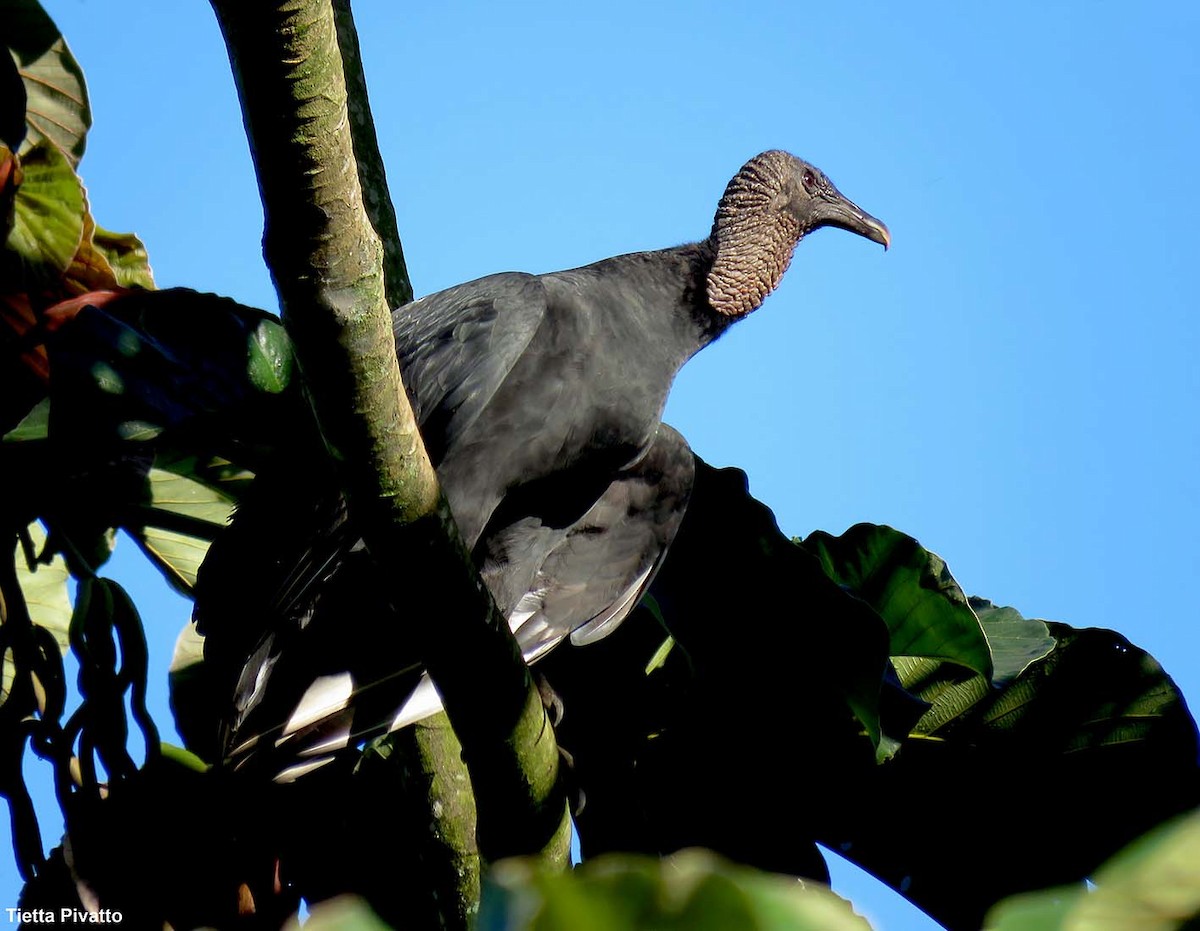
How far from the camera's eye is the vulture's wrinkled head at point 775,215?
11.6 feet

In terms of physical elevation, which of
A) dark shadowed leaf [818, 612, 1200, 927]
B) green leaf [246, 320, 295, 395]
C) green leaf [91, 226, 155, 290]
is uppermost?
green leaf [91, 226, 155, 290]

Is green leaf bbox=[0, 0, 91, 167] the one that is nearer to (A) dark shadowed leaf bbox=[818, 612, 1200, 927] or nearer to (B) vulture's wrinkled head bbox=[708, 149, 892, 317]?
(B) vulture's wrinkled head bbox=[708, 149, 892, 317]

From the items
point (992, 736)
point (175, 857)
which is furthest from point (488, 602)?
point (992, 736)

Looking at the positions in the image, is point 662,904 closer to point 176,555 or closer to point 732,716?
point 732,716

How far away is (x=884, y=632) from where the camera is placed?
2357mm

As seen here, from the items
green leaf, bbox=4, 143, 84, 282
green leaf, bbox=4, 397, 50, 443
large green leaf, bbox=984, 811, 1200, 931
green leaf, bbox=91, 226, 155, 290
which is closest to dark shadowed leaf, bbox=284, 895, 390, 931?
large green leaf, bbox=984, 811, 1200, 931

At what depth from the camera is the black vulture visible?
249cm

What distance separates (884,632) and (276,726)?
4.25ft

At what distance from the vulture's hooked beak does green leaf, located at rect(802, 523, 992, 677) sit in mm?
1256

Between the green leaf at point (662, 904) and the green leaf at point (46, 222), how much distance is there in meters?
2.24

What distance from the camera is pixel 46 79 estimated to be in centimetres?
306

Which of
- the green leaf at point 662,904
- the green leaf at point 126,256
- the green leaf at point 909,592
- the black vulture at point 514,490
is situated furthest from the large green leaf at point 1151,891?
the green leaf at point 126,256

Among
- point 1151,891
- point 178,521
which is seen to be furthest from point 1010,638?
point 1151,891

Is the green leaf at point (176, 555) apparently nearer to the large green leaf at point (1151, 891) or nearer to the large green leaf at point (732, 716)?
the large green leaf at point (732, 716)
